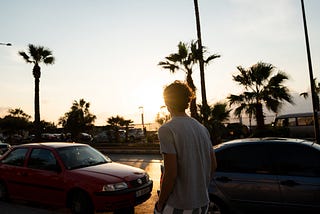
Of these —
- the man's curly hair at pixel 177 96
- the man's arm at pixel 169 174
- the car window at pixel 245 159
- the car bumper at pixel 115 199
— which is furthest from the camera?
the car bumper at pixel 115 199

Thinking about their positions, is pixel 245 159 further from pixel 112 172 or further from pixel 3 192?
pixel 3 192

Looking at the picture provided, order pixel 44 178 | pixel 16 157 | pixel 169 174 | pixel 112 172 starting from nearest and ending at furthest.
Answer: pixel 169 174 < pixel 112 172 < pixel 44 178 < pixel 16 157

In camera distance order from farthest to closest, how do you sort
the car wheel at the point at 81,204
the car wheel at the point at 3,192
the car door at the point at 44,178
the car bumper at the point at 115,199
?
the car wheel at the point at 3,192 < the car door at the point at 44,178 < the car wheel at the point at 81,204 < the car bumper at the point at 115,199

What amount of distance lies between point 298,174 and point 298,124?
20469 mm

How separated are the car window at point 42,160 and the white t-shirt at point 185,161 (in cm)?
468

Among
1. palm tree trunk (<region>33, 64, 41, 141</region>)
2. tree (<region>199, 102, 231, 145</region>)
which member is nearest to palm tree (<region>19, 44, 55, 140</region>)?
palm tree trunk (<region>33, 64, 41, 141</region>)

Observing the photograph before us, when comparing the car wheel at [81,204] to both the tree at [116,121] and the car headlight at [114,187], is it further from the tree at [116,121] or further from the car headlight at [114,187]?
the tree at [116,121]

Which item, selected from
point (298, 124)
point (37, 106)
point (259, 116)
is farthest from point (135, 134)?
point (259, 116)

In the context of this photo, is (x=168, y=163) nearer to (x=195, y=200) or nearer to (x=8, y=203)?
(x=195, y=200)

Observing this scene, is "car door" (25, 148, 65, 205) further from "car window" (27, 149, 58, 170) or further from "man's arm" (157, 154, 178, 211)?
"man's arm" (157, 154, 178, 211)

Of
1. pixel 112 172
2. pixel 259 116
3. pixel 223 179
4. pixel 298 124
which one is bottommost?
pixel 223 179

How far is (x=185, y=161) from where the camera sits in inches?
103

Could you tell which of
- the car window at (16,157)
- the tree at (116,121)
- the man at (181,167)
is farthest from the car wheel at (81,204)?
the tree at (116,121)

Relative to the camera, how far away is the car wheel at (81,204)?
20.0 feet
